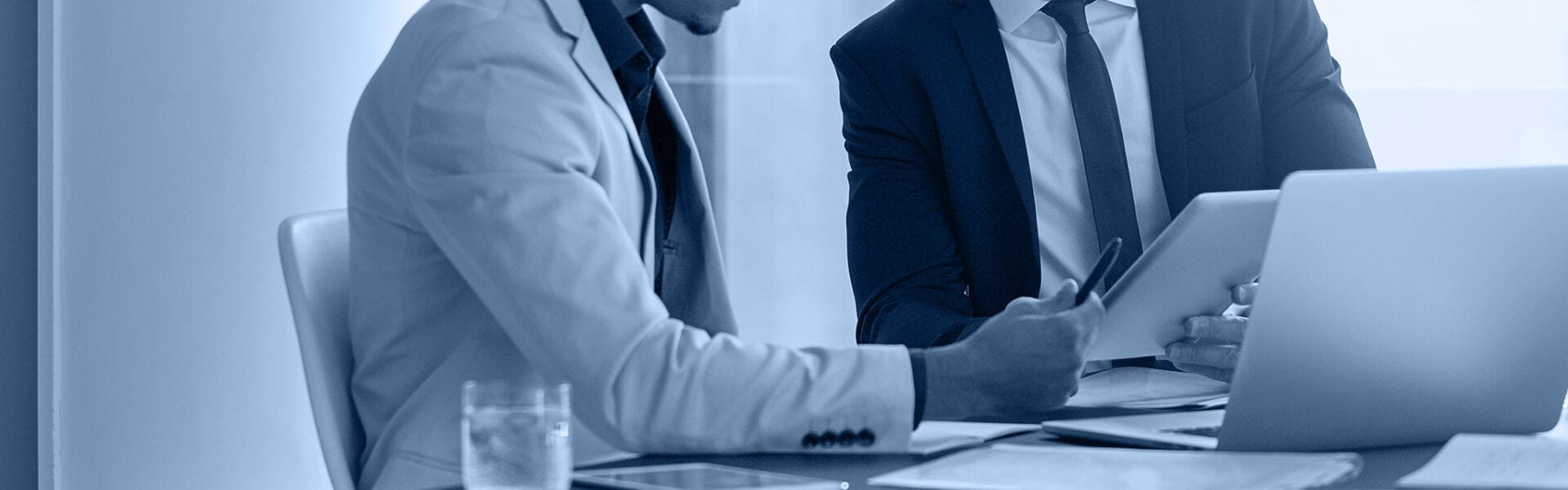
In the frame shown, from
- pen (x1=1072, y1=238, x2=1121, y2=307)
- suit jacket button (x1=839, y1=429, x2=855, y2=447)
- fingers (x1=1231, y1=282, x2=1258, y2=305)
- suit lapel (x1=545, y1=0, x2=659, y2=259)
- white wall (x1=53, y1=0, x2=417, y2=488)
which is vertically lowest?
white wall (x1=53, y1=0, x2=417, y2=488)

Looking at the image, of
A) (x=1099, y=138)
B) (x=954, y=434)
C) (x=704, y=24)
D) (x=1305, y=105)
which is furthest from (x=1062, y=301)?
(x=1305, y=105)

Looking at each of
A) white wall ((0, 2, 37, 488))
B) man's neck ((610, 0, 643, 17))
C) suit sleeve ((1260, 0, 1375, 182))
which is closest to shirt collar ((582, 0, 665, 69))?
man's neck ((610, 0, 643, 17))

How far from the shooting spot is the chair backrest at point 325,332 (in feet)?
4.80

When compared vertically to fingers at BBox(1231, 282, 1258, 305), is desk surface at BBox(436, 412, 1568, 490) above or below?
below

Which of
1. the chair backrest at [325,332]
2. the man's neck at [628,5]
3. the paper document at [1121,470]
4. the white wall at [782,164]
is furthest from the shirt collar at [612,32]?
the white wall at [782,164]

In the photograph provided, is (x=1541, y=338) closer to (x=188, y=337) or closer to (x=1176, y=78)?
(x=1176, y=78)

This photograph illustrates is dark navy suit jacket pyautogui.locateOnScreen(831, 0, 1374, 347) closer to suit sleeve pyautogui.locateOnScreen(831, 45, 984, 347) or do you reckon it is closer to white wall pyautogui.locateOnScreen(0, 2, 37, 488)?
suit sleeve pyautogui.locateOnScreen(831, 45, 984, 347)

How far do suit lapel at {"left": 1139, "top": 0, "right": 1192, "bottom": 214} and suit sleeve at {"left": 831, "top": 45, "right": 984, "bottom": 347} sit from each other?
0.30m

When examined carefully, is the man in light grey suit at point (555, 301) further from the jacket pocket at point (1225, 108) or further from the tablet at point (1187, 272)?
the jacket pocket at point (1225, 108)

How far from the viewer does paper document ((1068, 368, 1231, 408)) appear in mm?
1548

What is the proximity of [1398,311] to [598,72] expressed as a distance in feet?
2.36

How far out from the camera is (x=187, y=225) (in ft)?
8.99

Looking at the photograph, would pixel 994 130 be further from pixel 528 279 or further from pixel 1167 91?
pixel 528 279

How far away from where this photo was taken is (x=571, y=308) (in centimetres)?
125
